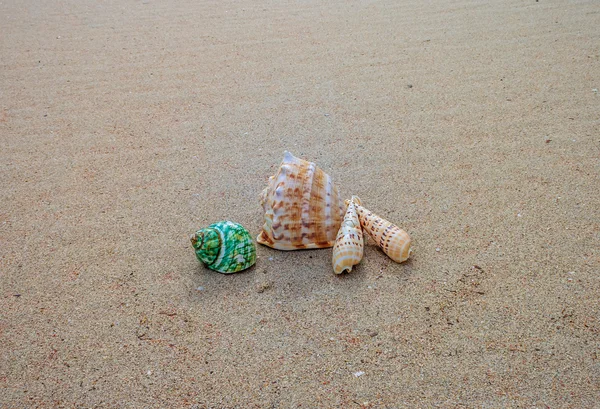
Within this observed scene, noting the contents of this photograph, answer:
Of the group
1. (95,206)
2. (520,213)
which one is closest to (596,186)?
(520,213)

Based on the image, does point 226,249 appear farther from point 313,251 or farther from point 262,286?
point 313,251

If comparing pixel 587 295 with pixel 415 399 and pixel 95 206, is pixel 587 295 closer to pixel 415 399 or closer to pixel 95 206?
pixel 415 399

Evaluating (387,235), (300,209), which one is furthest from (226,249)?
(387,235)

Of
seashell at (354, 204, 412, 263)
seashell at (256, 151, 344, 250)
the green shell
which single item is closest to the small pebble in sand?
the green shell

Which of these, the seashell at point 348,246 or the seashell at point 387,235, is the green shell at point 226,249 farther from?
the seashell at point 387,235

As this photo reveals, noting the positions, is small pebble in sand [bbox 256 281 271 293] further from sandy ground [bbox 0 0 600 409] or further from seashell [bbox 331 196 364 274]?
seashell [bbox 331 196 364 274]
